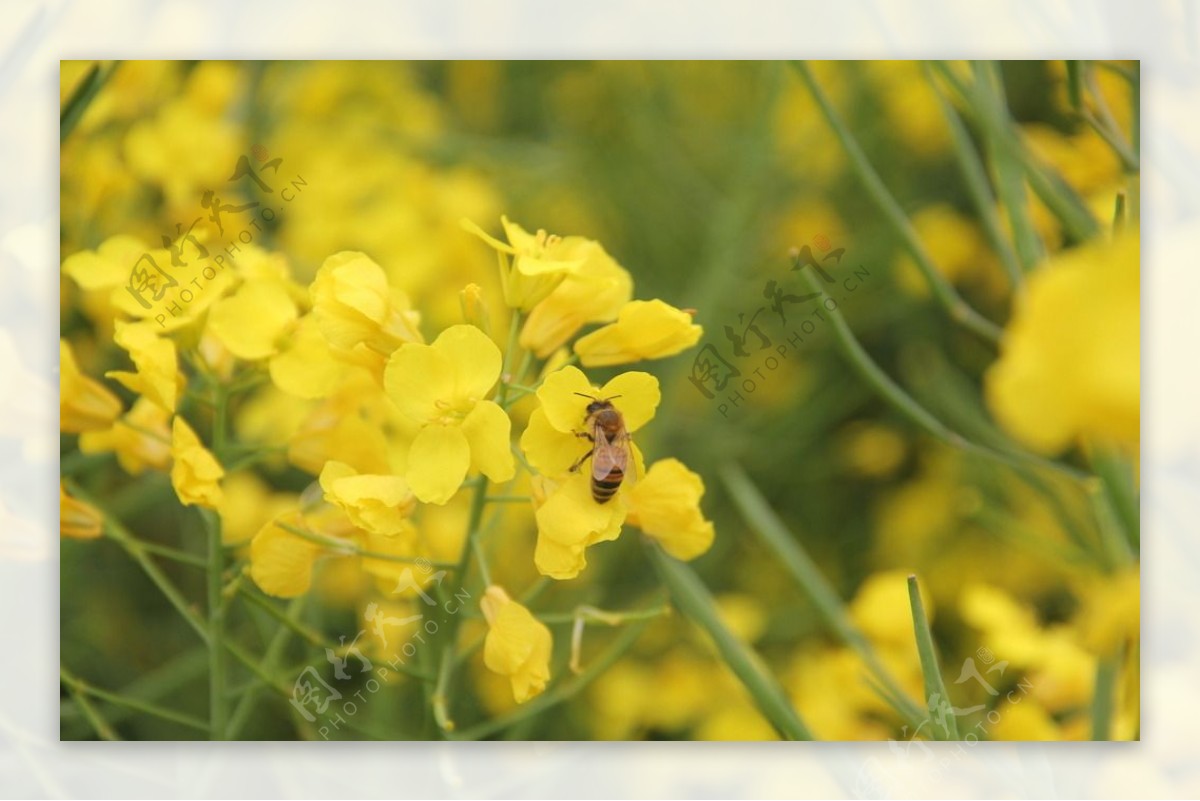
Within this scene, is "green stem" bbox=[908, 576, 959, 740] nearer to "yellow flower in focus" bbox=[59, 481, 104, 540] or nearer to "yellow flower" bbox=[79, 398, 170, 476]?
"yellow flower" bbox=[79, 398, 170, 476]

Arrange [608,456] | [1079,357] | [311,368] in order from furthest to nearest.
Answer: [311,368] < [608,456] < [1079,357]

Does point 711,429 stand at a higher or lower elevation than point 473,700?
higher

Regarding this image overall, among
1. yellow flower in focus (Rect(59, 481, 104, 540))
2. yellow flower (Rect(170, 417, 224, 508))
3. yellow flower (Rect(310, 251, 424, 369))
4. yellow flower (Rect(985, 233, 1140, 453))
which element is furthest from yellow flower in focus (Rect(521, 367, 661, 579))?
yellow flower in focus (Rect(59, 481, 104, 540))

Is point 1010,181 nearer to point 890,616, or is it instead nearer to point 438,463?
point 890,616

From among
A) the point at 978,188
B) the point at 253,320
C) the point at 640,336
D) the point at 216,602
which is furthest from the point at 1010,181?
the point at 216,602

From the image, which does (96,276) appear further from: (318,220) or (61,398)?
(318,220)

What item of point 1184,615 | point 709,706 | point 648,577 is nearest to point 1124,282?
point 1184,615
